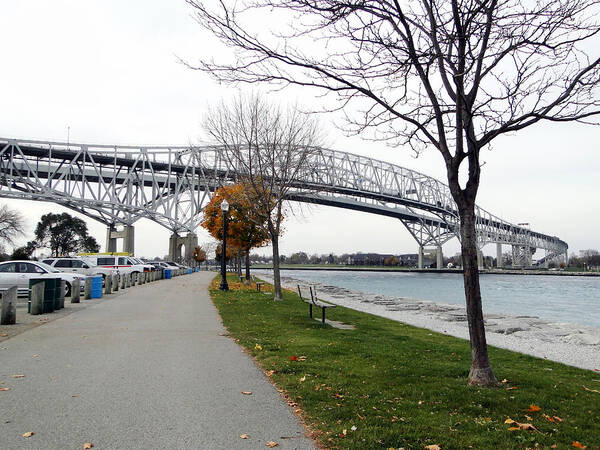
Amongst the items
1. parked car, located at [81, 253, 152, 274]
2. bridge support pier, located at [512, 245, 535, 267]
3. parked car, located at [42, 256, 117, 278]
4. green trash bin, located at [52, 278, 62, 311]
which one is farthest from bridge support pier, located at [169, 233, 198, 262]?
bridge support pier, located at [512, 245, 535, 267]

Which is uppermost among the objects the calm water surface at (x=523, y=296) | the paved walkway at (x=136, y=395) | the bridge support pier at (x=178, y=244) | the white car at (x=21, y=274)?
the bridge support pier at (x=178, y=244)

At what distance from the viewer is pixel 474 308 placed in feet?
21.7

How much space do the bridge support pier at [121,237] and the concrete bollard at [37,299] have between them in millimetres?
52916

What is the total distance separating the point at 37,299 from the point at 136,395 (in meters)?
9.93

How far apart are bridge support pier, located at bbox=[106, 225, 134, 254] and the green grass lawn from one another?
59.6m

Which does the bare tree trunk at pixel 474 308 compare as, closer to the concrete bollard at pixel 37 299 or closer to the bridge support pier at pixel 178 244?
the concrete bollard at pixel 37 299

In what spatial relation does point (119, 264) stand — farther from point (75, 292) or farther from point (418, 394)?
point (418, 394)

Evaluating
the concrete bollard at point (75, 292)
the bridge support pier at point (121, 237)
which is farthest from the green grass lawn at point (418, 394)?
the bridge support pier at point (121, 237)

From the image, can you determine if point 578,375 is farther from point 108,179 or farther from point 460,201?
point 108,179

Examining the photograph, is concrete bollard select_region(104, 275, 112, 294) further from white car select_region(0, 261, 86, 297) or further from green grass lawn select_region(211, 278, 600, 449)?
green grass lawn select_region(211, 278, 600, 449)

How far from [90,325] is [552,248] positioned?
653 feet

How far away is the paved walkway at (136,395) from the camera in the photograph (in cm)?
455

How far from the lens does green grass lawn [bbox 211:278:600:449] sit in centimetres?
455

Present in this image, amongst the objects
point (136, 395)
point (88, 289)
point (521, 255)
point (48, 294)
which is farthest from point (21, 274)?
point (521, 255)
